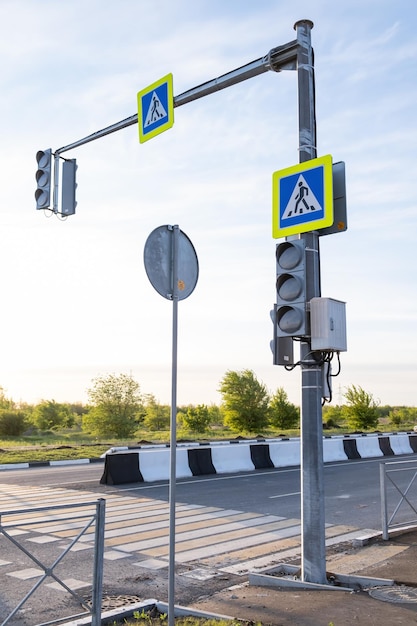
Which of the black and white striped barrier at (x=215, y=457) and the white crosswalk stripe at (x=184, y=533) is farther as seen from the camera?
the black and white striped barrier at (x=215, y=457)

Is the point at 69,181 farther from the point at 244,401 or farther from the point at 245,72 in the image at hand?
the point at 244,401

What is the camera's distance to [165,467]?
54.6 feet

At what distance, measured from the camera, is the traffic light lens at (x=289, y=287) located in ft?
22.1

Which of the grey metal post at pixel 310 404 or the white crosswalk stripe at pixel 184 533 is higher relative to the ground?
the grey metal post at pixel 310 404

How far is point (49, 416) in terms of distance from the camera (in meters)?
59.7

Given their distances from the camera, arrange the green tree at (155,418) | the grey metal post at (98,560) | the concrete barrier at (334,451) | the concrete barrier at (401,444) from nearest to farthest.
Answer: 1. the grey metal post at (98,560)
2. the concrete barrier at (334,451)
3. the concrete barrier at (401,444)
4. the green tree at (155,418)

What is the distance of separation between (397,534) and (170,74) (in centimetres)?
740

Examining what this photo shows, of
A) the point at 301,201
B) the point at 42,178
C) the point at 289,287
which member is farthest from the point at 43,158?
the point at 289,287

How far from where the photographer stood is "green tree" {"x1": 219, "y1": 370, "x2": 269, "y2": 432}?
5081cm

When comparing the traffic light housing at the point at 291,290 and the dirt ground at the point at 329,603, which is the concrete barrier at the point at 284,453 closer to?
the dirt ground at the point at 329,603

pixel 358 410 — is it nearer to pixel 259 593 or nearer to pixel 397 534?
pixel 397 534

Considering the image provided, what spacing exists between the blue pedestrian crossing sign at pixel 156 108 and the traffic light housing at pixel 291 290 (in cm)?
315

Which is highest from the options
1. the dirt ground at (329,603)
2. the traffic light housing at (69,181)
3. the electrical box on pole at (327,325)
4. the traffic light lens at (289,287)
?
the traffic light housing at (69,181)

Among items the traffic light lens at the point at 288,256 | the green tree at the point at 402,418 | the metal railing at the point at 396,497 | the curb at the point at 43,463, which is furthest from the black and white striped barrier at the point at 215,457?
the green tree at the point at 402,418
